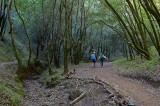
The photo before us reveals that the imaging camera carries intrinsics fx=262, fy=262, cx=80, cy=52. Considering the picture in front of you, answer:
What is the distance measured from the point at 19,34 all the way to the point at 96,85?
3615cm

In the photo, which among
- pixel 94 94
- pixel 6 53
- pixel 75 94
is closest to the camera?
pixel 94 94

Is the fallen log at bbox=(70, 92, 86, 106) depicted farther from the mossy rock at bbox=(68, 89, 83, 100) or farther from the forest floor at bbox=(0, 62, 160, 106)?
the mossy rock at bbox=(68, 89, 83, 100)

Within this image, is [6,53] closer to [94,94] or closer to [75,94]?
[75,94]

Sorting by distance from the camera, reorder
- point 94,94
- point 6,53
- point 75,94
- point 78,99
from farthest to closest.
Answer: point 6,53, point 75,94, point 94,94, point 78,99

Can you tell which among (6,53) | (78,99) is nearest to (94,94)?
(78,99)

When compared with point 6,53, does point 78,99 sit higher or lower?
lower

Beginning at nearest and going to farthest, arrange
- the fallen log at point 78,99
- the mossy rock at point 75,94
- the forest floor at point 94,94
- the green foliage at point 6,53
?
the forest floor at point 94,94 < the fallen log at point 78,99 < the mossy rock at point 75,94 < the green foliage at point 6,53

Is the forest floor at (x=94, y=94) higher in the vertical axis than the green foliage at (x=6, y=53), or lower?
lower

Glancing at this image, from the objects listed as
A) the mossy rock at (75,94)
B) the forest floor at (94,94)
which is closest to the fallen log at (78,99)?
the forest floor at (94,94)

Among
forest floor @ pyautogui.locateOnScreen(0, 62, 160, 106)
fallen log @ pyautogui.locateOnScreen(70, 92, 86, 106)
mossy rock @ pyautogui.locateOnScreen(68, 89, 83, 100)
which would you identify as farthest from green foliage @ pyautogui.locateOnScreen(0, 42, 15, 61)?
fallen log @ pyautogui.locateOnScreen(70, 92, 86, 106)

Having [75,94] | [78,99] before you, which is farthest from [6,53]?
[78,99]

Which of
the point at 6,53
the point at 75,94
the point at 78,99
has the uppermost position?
the point at 6,53

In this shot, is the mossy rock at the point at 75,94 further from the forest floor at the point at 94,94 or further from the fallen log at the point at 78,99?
the fallen log at the point at 78,99

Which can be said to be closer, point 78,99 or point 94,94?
point 78,99
